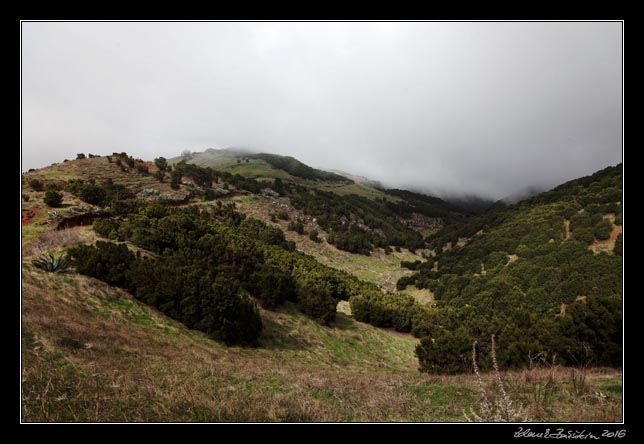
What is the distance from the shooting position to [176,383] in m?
5.82

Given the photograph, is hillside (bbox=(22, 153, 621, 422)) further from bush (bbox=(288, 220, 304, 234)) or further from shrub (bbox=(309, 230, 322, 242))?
bush (bbox=(288, 220, 304, 234))

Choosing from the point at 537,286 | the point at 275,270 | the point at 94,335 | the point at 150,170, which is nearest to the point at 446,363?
the point at 275,270

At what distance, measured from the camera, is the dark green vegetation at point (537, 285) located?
36.7 feet

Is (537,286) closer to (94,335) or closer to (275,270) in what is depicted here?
(275,270)

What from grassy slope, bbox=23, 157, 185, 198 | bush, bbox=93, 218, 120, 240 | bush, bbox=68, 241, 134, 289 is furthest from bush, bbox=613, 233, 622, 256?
grassy slope, bbox=23, 157, 185, 198

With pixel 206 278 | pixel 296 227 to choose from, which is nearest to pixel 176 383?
pixel 206 278

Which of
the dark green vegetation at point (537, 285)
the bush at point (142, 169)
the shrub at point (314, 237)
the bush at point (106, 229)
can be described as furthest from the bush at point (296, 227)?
the bush at point (106, 229)

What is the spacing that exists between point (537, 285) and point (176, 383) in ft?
97.4

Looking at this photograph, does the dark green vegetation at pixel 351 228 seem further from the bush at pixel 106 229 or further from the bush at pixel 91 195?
the bush at pixel 106 229

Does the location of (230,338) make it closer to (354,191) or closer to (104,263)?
(104,263)

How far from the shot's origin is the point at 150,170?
4988 centimetres

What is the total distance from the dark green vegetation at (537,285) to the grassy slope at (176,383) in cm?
359

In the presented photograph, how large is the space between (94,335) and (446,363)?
12874 mm

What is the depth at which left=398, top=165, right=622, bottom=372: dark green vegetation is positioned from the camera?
36.7ft
